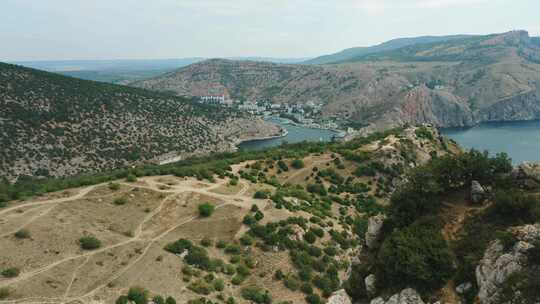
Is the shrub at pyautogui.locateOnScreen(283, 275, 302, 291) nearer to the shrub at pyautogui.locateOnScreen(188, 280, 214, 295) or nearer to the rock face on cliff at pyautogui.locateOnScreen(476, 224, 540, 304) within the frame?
the shrub at pyautogui.locateOnScreen(188, 280, 214, 295)

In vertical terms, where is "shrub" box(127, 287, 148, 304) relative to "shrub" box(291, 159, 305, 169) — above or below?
above

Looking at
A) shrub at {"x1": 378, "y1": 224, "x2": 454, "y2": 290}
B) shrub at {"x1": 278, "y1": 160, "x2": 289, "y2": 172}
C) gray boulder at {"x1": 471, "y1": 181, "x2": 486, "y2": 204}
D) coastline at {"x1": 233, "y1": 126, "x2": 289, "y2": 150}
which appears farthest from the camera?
coastline at {"x1": 233, "y1": 126, "x2": 289, "y2": 150}

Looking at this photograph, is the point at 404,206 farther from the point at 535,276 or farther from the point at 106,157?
the point at 106,157

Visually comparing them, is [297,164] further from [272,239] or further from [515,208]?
[515,208]

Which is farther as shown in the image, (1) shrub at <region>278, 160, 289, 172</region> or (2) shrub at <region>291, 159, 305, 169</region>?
(2) shrub at <region>291, 159, 305, 169</region>

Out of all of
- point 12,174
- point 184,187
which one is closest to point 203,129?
point 12,174

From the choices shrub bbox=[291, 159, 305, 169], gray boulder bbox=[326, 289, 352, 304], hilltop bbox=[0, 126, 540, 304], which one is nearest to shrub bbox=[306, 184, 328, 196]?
hilltop bbox=[0, 126, 540, 304]
